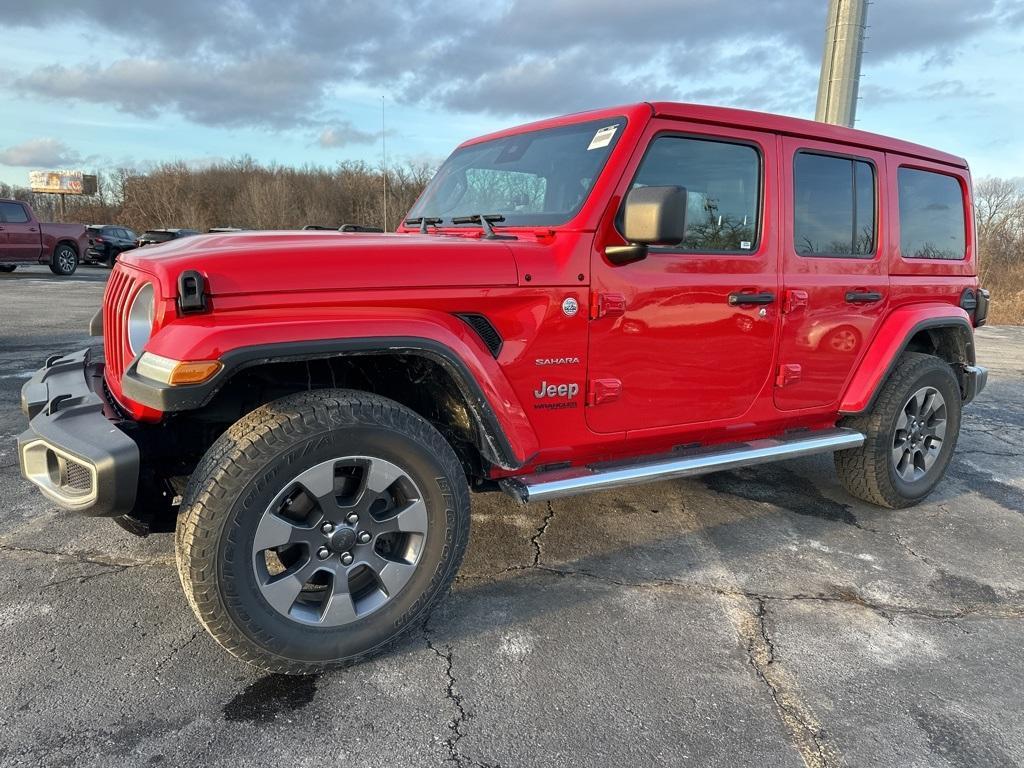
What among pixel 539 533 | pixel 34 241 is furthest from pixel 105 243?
pixel 539 533

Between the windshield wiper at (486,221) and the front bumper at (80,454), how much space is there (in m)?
1.60

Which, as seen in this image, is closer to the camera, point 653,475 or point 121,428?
point 121,428

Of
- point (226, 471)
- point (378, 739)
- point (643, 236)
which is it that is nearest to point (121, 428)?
point (226, 471)

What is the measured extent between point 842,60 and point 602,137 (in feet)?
30.0

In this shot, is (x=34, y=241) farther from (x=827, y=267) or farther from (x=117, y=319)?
(x=827, y=267)

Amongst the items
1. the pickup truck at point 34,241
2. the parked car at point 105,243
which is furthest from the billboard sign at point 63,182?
the pickup truck at point 34,241

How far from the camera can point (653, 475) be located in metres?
2.99

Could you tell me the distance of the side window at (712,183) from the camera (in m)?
3.01

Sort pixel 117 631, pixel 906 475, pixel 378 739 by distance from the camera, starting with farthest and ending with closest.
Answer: pixel 906 475, pixel 117 631, pixel 378 739

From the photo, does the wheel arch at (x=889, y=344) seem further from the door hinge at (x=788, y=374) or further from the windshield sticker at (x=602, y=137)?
the windshield sticker at (x=602, y=137)

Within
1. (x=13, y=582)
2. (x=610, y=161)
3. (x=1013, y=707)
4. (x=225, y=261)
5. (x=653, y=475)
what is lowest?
(x=1013, y=707)

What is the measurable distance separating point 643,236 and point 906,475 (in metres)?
2.60

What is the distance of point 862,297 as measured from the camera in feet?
12.1

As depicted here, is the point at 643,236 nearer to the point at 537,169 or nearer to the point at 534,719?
the point at 537,169
